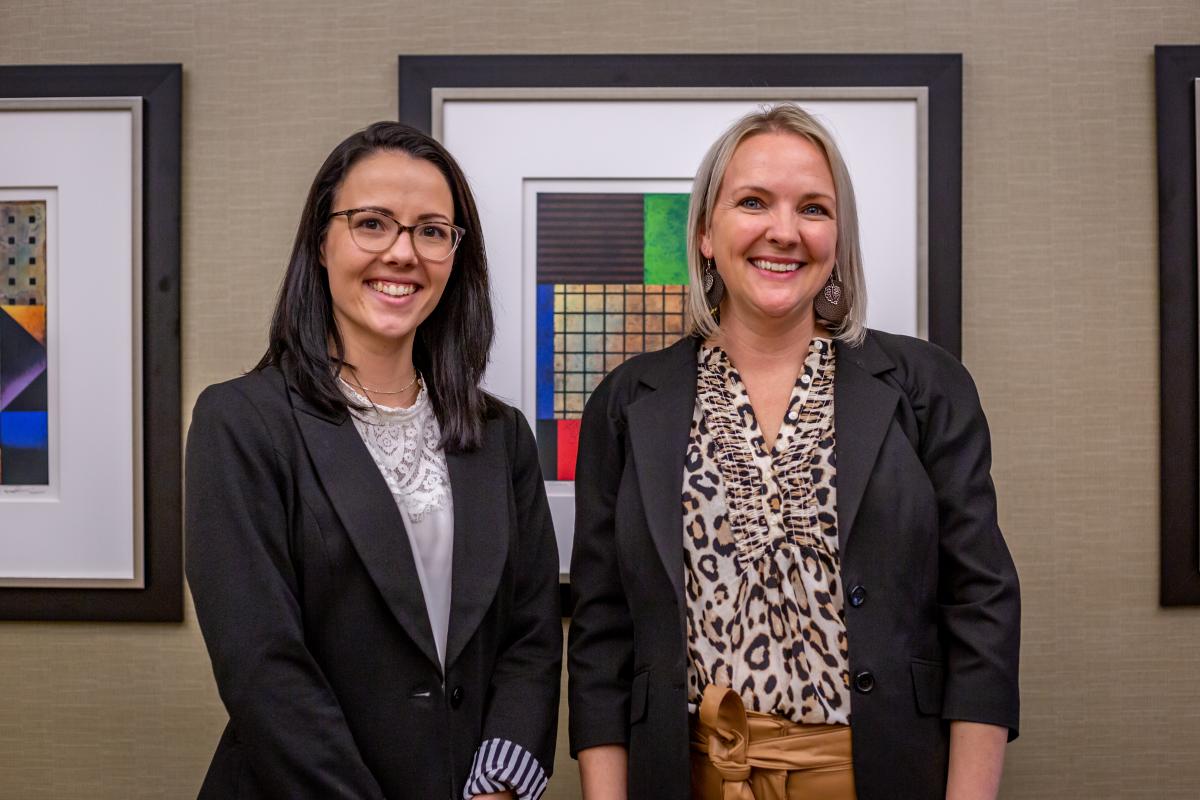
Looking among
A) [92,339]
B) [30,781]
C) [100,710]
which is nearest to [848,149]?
[92,339]

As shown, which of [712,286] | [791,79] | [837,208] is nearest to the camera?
[837,208]

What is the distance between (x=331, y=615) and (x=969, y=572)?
0.83m

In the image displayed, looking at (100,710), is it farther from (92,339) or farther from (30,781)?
(92,339)

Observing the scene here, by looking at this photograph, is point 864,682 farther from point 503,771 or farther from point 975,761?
point 503,771

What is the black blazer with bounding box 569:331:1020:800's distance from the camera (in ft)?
3.92

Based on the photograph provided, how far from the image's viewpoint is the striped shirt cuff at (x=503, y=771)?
1.24 m

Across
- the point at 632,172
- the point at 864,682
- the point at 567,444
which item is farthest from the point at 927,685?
the point at 632,172

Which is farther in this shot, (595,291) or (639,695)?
(595,291)

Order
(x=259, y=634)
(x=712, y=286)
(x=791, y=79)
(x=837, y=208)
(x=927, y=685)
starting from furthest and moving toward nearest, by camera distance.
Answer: (x=791, y=79)
(x=712, y=286)
(x=837, y=208)
(x=927, y=685)
(x=259, y=634)

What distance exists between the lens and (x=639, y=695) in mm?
1271

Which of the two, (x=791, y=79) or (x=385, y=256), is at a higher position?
(x=791, y=79)

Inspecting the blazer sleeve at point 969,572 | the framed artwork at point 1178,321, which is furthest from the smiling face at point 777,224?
the framed artwork at point 1178,321

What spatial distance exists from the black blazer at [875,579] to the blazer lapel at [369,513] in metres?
0.27

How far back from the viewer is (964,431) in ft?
4.17
